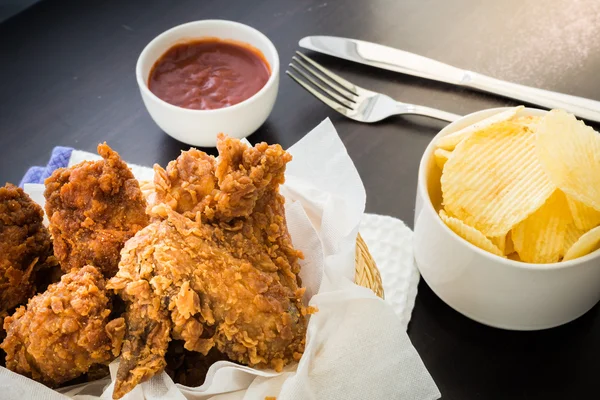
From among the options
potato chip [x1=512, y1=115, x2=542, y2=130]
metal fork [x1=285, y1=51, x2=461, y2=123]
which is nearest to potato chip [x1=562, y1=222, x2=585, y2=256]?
potato chip [x1=512, y1=115, x2=542, y2=130]

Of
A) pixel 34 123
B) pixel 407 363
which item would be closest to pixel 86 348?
pixel 407 363

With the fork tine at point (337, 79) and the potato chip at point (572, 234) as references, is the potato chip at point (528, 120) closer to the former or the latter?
the potato chip at point (572, 234)

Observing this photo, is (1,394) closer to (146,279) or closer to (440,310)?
(146,279)

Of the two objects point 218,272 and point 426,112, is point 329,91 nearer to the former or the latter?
point 426,112

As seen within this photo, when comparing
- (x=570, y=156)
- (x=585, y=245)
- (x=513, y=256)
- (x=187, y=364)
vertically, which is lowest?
(x=187, y=364)

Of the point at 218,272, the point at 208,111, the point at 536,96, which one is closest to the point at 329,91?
the point at 208,111

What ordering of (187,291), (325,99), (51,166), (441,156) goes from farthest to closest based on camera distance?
(325,99), (51,166), (441,156), (187,291)

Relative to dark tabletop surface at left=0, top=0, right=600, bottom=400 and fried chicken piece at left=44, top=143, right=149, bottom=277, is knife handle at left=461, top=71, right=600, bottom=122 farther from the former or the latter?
fried chicken piece at left=44, top=143, right=149, bottom=277
